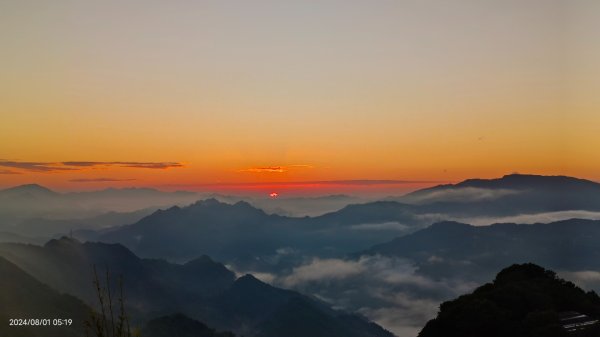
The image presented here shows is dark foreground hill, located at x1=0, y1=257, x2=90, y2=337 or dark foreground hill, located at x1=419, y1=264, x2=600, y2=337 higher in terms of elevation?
dark foreground hill, located at x1=419, y1=264, x2=600, y2=337

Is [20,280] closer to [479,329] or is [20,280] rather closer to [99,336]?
[479,329]

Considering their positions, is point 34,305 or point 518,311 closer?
point 518,311

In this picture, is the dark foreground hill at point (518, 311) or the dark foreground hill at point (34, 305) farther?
the dark foreground hill at point (34, 305)

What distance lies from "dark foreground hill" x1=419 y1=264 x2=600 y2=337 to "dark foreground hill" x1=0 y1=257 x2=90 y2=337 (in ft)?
427

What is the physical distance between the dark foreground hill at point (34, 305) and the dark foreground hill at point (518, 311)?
427 ft

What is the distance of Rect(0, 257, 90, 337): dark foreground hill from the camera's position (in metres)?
152

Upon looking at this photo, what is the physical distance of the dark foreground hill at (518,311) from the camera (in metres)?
44.5

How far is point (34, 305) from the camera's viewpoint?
566 feet

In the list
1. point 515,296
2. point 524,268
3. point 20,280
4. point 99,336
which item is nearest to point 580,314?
point 515,296

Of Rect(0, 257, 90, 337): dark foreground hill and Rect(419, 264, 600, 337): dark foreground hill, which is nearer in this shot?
Rect(419, 264, 600, 337): dark foreground hill

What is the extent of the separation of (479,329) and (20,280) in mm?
184186

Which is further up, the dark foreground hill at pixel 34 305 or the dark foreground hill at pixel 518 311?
the dark foreground hill at pixel 518 311

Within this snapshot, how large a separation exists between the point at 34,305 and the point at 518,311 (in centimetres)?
17243

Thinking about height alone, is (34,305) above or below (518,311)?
below
